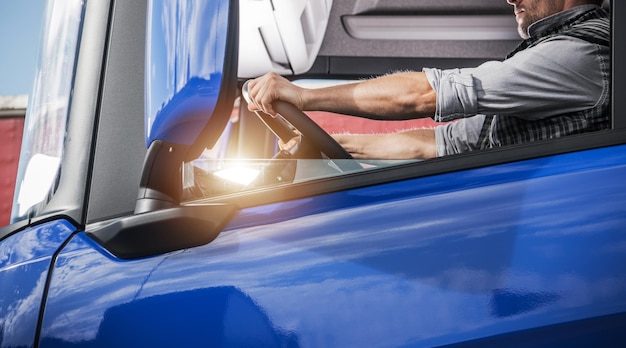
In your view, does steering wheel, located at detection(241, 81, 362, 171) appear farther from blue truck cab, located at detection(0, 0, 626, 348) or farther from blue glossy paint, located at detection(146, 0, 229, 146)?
blue glossy paint, located at detection(146, 0, 229, 146)

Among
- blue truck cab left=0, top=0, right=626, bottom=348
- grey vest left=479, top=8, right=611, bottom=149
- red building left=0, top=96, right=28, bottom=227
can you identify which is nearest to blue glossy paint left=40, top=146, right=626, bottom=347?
blue truck cab left=0, top=0, right=626, bottom=348

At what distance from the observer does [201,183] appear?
118 centimetres

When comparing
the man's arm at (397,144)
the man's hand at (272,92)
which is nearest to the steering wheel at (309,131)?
the man's hand at (272,92)

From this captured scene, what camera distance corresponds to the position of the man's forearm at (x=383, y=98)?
4.43 feet

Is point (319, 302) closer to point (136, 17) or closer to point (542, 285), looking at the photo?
point (542, 285)

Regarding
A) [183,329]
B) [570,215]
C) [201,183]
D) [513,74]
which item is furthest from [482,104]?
[183,329]

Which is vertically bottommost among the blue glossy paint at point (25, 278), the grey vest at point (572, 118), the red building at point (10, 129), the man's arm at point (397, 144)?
the red building at point (10, 129)

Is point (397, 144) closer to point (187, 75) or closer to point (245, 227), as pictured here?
point (245, 227)

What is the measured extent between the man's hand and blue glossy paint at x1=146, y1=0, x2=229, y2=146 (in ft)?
1.65

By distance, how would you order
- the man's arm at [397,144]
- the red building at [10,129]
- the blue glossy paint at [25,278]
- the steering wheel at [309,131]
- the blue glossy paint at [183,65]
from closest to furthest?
1. the blue glossy paint at [183,65]
2. the blue glossy paint at [25,278]
3. the steering wheel at [309,131]
4. the man's arm at [397,144]
5. the red building at [10,129]

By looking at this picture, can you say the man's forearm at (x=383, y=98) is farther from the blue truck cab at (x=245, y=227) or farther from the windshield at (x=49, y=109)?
the windshield at (x=49, y=109)

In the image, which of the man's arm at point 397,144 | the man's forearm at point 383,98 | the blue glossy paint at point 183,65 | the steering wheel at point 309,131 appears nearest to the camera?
the blue glossy paint at point 183,65

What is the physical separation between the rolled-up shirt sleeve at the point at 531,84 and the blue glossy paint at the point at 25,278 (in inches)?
28.6

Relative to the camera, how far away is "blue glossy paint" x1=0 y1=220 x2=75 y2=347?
1.02 m
